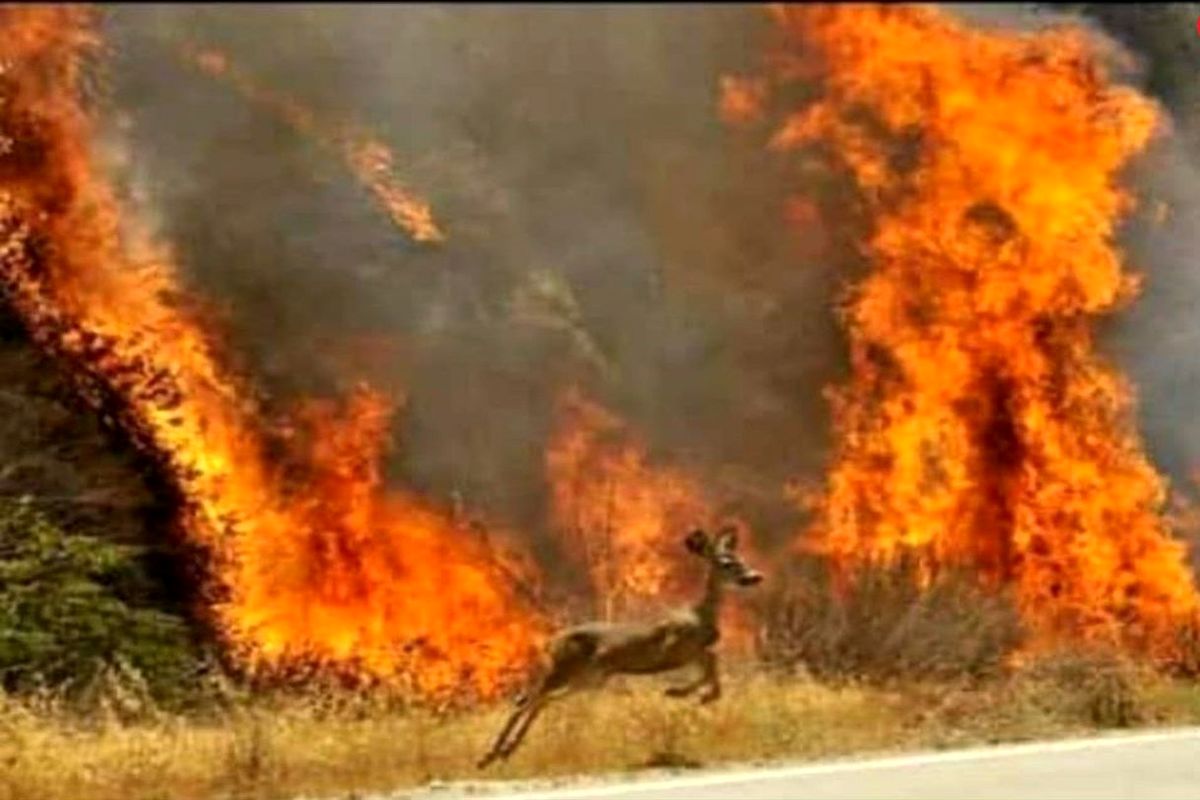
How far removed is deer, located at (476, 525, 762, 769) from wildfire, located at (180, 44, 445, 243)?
4.36 m

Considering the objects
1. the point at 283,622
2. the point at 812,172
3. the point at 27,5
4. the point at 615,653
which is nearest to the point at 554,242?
the point at 812,172

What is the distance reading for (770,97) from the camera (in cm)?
1819

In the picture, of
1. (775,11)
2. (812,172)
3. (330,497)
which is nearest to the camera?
(775,11)

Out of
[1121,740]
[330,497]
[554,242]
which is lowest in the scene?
[1121,740]

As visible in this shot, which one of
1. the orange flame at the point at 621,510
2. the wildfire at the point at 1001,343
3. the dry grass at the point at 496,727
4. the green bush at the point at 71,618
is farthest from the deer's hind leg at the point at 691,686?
the wildfire at the point at 1001,343

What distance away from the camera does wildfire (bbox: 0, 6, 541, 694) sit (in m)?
17.5

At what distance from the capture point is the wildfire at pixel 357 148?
49.6ft

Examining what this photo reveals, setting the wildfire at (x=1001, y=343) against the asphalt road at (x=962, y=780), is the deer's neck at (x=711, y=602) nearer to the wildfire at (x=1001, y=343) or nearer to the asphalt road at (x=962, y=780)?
the asphalt road at (x=962, y=780)

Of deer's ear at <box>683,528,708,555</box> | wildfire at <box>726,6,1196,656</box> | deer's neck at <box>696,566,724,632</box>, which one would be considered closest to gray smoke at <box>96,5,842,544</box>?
wildfire at <box>726,6,1196,656</box>

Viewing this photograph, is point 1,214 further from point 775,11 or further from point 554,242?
point 775,11

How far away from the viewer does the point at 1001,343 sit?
21969 millimetres

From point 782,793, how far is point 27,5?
5.84m

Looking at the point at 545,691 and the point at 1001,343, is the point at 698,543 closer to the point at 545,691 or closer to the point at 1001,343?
the point at 545,691

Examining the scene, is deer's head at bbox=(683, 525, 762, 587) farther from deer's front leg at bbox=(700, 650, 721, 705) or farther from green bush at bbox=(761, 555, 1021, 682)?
green bush at bbox=(761, 555, 1021, 682)
